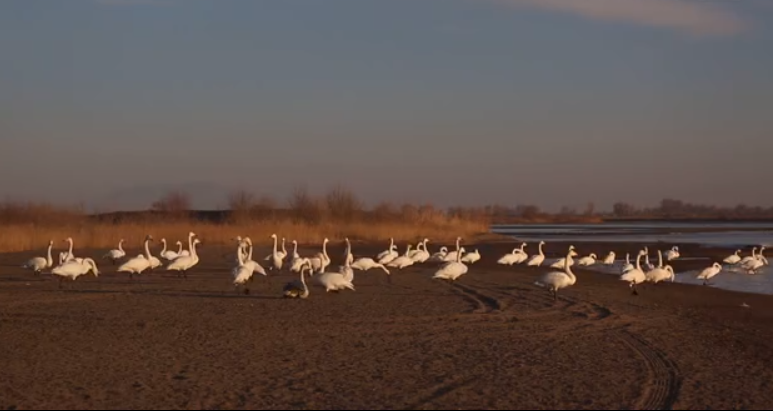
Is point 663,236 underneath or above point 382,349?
above

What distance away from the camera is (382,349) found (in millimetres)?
13898

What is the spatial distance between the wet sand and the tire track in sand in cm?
3

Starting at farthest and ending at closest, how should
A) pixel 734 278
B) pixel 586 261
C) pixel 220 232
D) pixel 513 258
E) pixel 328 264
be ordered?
pixel 220 232 → pixel 513 258 → pixel 586 261 → pixel 734 278 → pixel 328 264

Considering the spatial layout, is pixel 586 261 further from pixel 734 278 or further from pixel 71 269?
pixel 71 269

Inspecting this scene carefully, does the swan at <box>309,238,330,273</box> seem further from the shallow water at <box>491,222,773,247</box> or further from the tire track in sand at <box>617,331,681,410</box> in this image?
the shallow water at <box>491,222,773,247</box>

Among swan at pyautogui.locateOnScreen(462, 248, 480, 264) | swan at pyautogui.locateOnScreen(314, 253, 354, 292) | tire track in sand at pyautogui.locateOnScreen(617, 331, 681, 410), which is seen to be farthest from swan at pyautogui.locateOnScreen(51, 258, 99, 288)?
swan at pyautogui.locateOnScreen(462, 248, 480, 264)

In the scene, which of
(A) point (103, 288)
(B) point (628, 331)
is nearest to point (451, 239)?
(A) point (103, 288)

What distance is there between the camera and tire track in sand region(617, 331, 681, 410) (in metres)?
10.1

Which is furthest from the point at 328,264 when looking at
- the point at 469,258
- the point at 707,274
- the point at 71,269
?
the point at 707,274

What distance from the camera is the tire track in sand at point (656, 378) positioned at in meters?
10.1

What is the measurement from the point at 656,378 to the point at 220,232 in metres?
39.8

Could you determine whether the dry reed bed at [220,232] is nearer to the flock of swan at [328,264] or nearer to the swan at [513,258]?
the flock of swan at [328,264]

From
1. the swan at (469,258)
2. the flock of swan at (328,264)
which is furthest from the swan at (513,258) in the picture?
the swan at (469,258)

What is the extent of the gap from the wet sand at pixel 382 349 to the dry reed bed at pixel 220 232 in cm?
2103
